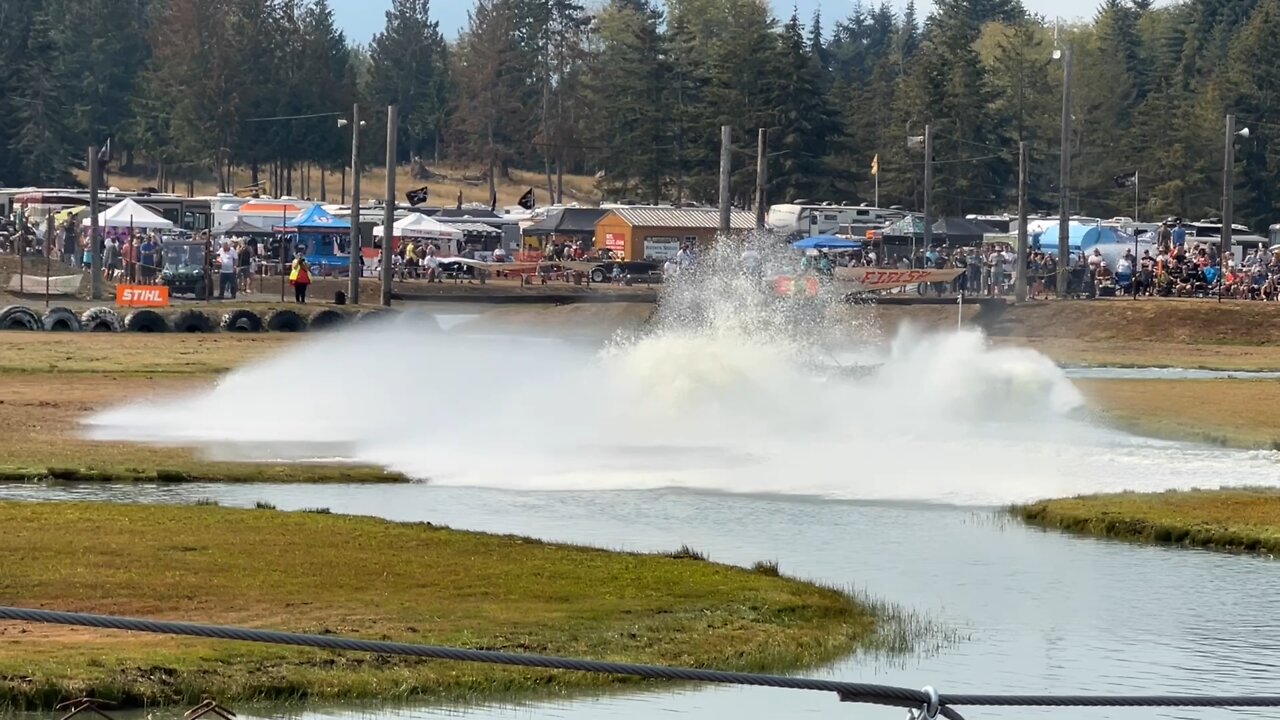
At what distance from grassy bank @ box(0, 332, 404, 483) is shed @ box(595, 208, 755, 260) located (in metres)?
44.6

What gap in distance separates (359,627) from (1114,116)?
6055 inches

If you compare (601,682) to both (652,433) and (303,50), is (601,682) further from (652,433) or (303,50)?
(303,50)

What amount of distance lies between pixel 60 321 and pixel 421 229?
3966cm

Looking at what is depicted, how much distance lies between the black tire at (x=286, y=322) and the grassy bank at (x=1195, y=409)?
25246 millimetres

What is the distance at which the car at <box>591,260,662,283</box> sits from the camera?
94.9 meters

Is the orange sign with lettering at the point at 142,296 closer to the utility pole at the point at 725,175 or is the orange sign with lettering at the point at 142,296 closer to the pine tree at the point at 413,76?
the utility pole at the point at 725,175

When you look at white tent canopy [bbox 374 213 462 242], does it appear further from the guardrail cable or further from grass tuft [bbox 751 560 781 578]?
the guardrail cable

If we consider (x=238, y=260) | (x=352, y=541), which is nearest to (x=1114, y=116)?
(x=238, y=260)

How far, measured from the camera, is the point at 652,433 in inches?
1529

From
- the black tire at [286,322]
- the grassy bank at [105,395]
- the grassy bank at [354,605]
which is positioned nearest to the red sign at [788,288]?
the grassy bank at [105,395]

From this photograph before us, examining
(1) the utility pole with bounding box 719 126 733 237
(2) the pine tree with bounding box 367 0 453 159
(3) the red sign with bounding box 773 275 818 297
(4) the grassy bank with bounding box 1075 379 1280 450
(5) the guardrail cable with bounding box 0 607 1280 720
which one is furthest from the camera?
(2) the pine tree with bounding box 367 0 453 159

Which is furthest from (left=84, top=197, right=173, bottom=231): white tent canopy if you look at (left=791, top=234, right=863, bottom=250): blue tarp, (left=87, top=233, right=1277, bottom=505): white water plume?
(left=87, top=233, right=1277, bottom=505): white water plume

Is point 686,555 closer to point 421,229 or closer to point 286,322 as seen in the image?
point 286,322

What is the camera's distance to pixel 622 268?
94875 mm
